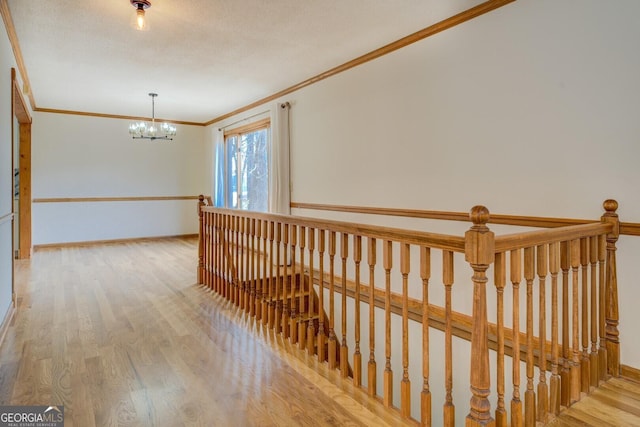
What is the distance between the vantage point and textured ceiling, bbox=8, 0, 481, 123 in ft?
9.63

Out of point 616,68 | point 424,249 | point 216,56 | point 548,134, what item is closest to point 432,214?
point 548,134

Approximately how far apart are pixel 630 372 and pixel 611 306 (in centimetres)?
39

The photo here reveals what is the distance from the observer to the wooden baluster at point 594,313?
6.55 feet

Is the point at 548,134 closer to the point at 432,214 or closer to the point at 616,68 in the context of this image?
the point at 616,68

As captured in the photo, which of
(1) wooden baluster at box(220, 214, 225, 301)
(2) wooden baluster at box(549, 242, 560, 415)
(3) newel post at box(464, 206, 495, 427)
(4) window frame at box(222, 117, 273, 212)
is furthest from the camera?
(4) window frame at box(222, 117, 273, 212)

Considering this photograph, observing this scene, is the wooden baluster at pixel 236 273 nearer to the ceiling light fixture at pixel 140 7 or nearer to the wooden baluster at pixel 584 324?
the ceiling light fixture at pixel 140 7

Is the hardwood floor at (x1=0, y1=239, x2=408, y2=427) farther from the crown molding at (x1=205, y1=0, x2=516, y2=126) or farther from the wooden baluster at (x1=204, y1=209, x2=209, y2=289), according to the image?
the crown molding at (x1=205, y1=0, x2=516, y2=126)

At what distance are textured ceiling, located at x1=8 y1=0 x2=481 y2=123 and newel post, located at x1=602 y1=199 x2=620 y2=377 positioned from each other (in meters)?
1.78

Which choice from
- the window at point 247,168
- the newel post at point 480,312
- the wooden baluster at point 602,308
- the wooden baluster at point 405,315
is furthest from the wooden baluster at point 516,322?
the window at point 247,168

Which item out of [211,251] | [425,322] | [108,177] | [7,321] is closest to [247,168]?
[108,177]

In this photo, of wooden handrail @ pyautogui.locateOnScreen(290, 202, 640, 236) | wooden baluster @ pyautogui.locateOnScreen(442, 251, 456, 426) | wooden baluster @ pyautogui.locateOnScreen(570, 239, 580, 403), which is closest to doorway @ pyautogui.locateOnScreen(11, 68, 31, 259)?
wooden handrail @ pyautogui.locateOnScreen(290, 202, 640, 236)

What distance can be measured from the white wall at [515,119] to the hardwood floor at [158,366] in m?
1.77

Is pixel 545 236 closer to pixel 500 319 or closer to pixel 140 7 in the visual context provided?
pixel 500 319

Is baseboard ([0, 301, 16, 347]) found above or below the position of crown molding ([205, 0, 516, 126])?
below
